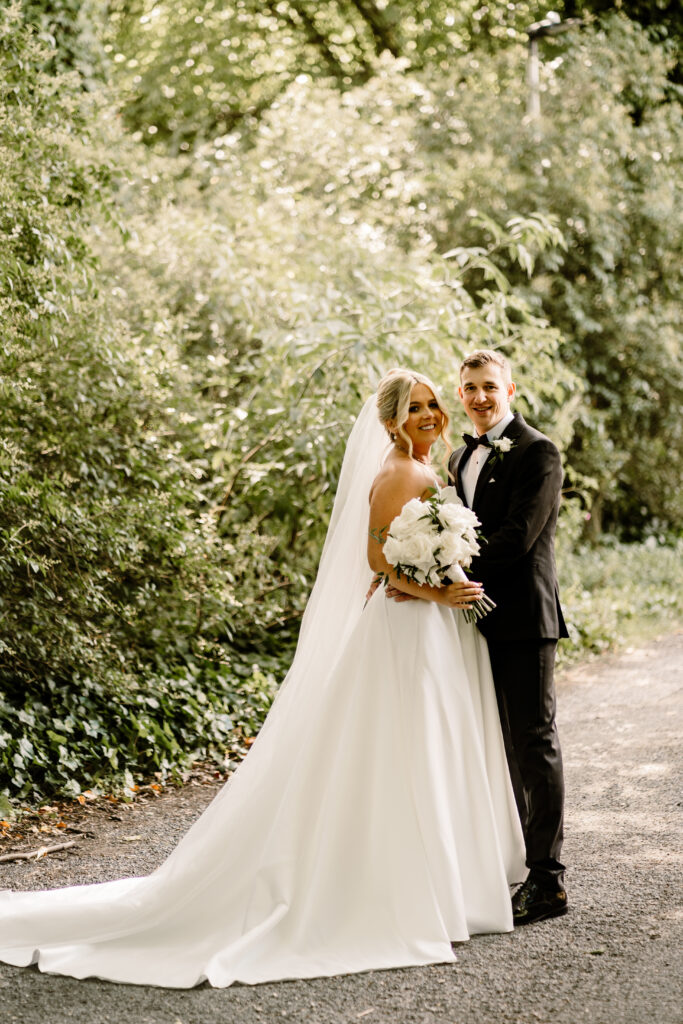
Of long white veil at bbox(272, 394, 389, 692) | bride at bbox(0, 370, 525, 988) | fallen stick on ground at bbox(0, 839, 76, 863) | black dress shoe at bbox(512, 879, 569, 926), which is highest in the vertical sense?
long white veil at bbox(272, 394, 389, 692)

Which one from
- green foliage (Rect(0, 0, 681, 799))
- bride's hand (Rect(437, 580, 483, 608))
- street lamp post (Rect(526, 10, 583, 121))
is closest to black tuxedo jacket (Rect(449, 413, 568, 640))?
bride's hand (Rect(437, 580, 483, 608))

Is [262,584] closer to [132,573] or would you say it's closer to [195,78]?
[132,573]

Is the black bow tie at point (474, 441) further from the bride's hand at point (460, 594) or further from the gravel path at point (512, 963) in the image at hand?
the gravel path at point (512, 963)

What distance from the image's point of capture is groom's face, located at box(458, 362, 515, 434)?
4.68 m

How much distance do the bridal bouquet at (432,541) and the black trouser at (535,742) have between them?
1.02ft

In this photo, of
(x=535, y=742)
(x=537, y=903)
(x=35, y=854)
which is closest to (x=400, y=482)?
(x=535, y=742)

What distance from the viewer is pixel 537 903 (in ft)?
14.0

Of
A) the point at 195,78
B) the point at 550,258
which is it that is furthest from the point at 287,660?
the point at 195,78

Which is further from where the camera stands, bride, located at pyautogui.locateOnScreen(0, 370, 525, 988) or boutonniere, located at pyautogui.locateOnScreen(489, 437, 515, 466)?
boutonniere, located at pyautogui.locateOnScreen(489, 437, 515, 466)

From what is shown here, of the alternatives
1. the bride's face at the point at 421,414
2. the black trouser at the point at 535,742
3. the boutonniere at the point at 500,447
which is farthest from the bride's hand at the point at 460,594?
the bride's face at the point at 421,414

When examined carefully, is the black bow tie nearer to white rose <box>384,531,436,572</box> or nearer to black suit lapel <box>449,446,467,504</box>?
black suit lapel <box>449,446,467,504</box>

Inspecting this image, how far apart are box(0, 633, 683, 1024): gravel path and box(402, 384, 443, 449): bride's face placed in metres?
2.06

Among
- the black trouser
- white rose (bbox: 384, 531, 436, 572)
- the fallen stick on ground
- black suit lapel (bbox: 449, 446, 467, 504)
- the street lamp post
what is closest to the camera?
white rose (bbox: 384, 531, 436, 572)

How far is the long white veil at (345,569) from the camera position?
4.68 meters
